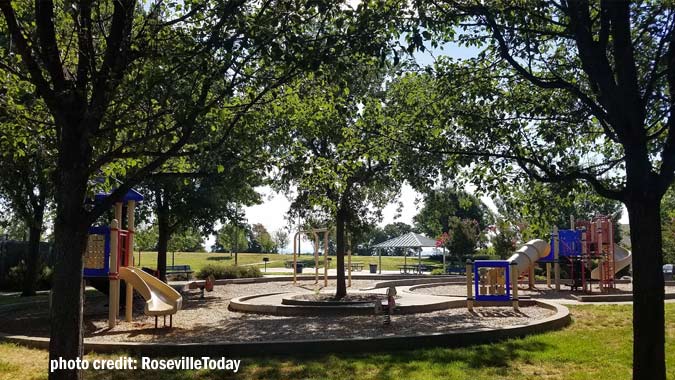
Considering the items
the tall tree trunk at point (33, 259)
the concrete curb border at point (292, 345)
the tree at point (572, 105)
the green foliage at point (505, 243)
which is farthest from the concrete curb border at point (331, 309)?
the green foliage at point (505, 243)

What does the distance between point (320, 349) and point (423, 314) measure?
19.1ft

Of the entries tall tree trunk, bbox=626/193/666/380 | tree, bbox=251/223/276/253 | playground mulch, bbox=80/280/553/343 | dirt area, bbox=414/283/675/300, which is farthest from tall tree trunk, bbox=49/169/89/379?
tree, bbox=251/223/276/253

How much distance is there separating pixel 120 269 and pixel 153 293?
0.94m

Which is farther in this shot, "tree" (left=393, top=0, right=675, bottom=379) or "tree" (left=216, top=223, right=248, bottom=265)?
"tree" (left=216, top=223, right=248, bottom=265)

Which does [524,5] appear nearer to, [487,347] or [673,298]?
[487,347]

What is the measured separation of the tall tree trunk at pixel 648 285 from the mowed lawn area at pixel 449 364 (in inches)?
60.0

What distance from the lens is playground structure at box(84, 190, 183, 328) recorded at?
12.0 m

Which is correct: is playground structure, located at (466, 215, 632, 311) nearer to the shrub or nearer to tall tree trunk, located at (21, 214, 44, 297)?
the shrub

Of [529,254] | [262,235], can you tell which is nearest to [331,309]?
[529,254]

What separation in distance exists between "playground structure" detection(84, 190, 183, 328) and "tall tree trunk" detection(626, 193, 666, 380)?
29.1 ft

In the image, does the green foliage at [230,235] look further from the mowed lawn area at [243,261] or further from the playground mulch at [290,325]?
the playground mulch at [290,325]

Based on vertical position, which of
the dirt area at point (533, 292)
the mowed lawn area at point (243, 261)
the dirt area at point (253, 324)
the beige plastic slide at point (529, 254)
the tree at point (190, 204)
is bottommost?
the mowed lawn area at point (243, 261)

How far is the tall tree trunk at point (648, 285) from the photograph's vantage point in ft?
17.6

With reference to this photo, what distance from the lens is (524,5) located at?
589 cm
